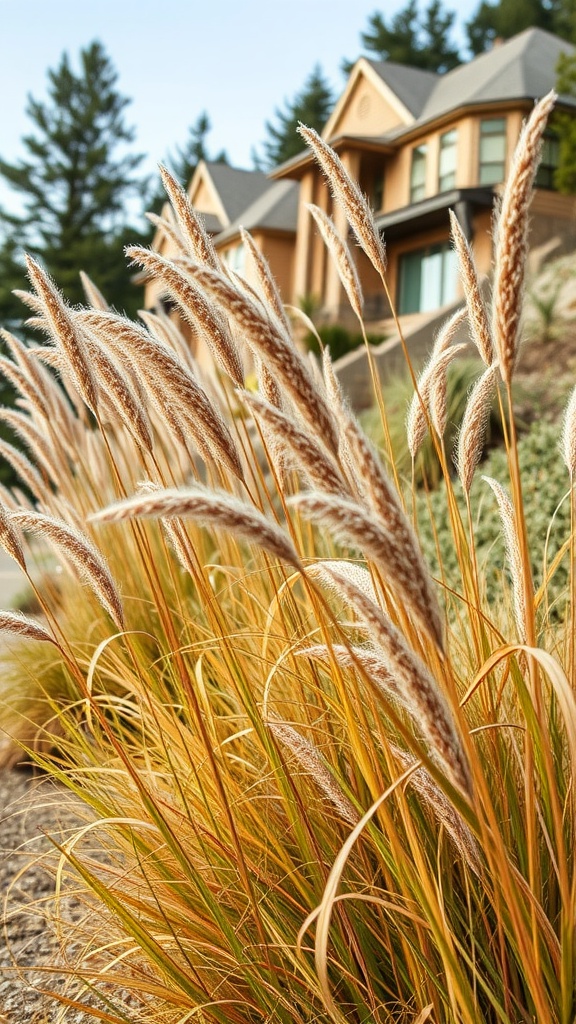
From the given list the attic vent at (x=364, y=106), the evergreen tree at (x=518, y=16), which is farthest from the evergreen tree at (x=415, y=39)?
the attic vent at (x=364, y=106)

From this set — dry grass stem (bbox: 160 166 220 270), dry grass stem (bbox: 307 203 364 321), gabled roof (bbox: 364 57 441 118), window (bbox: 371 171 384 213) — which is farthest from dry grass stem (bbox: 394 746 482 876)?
window (bbox: 371 171 384 213)

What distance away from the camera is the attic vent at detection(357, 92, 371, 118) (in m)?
28.2

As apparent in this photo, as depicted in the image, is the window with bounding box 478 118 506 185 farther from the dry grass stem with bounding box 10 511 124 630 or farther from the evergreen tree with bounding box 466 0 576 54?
the dry grass stem with bounding box 10 511 124 630

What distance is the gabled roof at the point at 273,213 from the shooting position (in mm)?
29562

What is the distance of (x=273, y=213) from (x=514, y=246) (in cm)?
3056

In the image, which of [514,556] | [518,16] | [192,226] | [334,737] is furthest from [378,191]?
[514,556]

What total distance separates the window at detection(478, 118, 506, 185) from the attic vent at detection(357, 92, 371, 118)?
20.2 feet

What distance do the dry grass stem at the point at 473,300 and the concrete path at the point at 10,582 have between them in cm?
930

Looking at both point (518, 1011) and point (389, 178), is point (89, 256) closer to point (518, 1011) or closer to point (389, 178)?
point (389, 178)

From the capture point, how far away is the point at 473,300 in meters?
1.83

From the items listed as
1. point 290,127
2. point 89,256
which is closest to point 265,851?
point 89,256

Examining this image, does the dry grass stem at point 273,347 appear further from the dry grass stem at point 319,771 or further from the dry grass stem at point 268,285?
the dry grass stem at point 268,285

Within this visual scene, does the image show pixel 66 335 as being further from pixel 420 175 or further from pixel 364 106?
pixel 364 106

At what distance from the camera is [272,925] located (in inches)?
72.6
